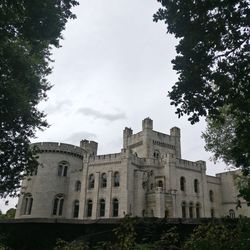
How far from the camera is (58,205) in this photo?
39.5 m

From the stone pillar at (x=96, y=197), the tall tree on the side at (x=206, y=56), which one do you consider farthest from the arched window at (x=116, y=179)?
the tall tree on the side at (x=206, y=56)

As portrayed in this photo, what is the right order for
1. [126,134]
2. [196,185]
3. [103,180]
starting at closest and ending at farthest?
[103,180] → [196,185] → [126,134]

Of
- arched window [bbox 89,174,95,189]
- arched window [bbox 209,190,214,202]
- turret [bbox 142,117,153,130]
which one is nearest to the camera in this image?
arched window [bbox 89,174,95,189]

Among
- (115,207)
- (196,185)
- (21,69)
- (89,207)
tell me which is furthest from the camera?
(196,185)

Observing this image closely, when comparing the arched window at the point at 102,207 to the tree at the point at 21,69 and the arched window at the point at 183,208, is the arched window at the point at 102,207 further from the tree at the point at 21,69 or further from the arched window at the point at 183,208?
the tree at the point at 21,69

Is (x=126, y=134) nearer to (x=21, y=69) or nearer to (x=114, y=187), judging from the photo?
(x=114, y=187)

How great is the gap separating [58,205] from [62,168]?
494 cm

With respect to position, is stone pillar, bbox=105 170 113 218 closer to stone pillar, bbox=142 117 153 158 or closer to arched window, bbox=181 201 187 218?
arched window, bbox=181 201 187 218

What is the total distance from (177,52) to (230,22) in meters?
1.67

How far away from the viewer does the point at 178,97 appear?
862cm

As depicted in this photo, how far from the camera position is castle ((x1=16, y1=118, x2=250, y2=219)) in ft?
119

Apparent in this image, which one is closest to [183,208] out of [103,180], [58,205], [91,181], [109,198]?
[109,198]

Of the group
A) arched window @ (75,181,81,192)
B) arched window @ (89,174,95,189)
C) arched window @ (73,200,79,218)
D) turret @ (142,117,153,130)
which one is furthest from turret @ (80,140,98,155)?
arched window @ (73,200,79,218)

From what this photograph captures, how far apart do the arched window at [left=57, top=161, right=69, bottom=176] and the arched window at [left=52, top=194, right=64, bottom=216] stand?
294 cm
